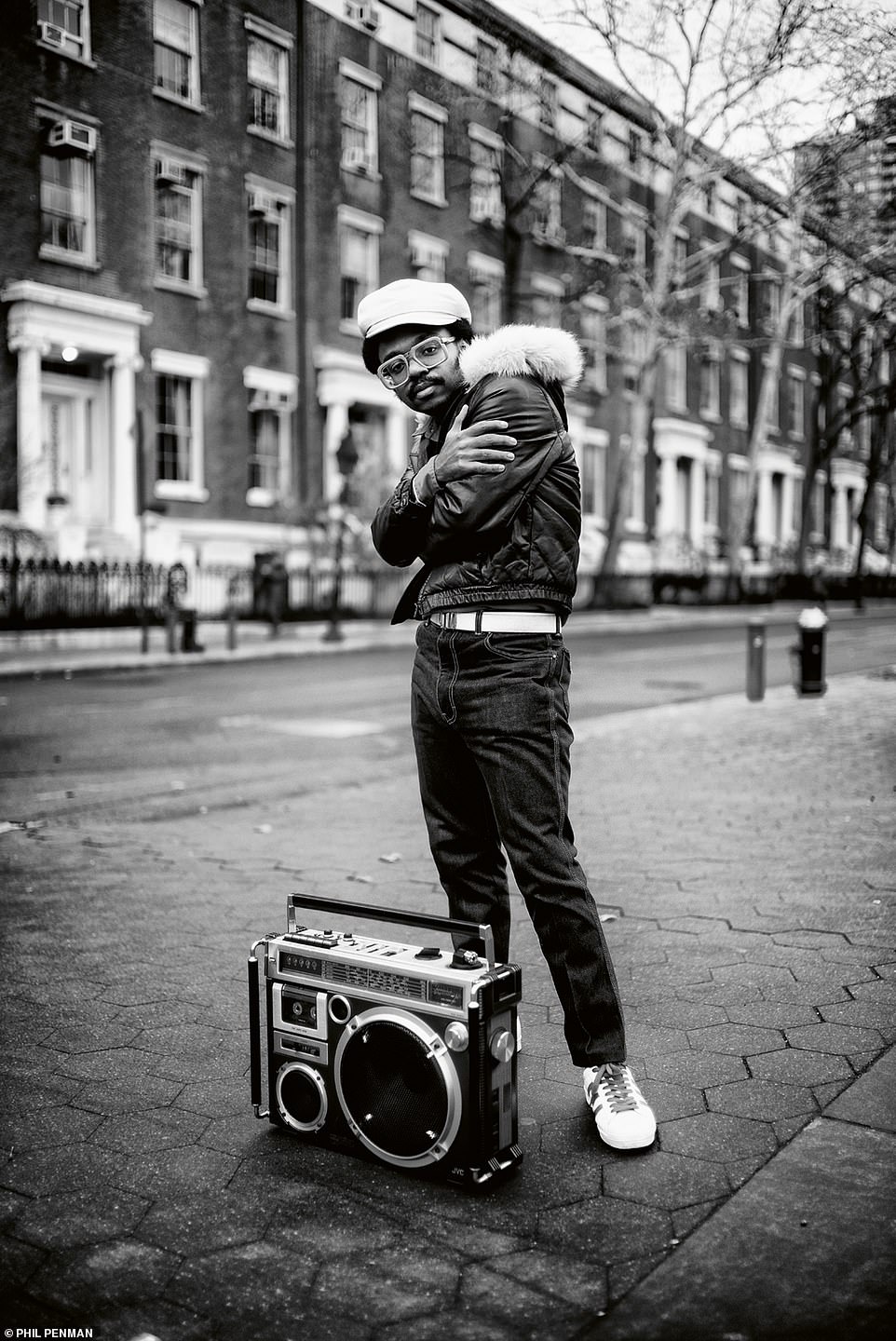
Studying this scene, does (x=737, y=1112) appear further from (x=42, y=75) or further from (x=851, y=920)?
(x=42, y=75)

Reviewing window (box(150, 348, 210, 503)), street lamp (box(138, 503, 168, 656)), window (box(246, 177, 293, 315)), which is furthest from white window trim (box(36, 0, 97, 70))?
street lamp (box(138, 503, 168, 656))

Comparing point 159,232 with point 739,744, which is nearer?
point 739,744

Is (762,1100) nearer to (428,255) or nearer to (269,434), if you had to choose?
(269,434)

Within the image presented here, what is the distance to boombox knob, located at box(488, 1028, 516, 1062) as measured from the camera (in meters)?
2.63

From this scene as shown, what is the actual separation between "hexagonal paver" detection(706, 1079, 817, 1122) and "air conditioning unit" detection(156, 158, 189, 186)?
23.9 metres

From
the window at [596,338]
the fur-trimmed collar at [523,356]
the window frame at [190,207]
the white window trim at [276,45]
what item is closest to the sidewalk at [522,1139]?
the fur-trimmed collar at [523,356]

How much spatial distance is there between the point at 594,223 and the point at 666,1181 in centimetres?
3491

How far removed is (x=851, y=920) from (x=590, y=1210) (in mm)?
2321

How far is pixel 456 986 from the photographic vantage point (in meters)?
2.62

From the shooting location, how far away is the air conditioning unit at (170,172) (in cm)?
2414

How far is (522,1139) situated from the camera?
2926 millimetres

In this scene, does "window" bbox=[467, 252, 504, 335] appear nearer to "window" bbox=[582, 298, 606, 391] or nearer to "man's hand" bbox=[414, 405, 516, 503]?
"window" bbox=[582, 298, 606, 391]

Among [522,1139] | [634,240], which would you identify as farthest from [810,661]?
[634,240]

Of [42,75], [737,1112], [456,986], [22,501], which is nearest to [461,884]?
[456,986]
